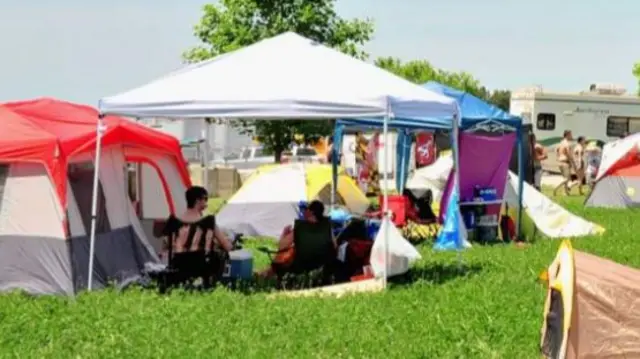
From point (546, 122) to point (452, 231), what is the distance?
20585 mm

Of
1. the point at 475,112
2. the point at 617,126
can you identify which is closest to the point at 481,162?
the point at 475,112

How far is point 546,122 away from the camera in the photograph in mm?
32281

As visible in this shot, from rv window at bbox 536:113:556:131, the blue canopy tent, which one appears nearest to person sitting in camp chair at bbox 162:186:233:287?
the blue canopy tent

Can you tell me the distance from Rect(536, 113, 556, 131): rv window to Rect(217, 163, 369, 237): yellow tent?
18.3 m

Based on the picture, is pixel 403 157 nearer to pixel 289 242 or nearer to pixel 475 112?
pixel 475 112

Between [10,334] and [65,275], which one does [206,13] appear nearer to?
[65,275]

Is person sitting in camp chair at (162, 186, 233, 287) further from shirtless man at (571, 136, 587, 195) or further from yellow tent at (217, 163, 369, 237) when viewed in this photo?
shirtless man at (571, 136, 587, 195)

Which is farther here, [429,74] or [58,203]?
[429,74]

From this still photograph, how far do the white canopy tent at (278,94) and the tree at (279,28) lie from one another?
12140mm

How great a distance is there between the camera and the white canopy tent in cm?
907

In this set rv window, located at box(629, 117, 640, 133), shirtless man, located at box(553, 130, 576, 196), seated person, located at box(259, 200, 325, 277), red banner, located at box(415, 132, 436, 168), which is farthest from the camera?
rv window, located at box(629, 117, 640, 133)

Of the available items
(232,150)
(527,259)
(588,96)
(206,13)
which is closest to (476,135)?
(527,259)

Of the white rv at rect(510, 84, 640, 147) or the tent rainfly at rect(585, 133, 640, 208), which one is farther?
the white rv at rect(510, 84, 640, 147)

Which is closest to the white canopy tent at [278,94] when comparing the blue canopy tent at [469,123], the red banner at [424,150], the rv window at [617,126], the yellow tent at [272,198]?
the blue canopy tent at [469,123]
